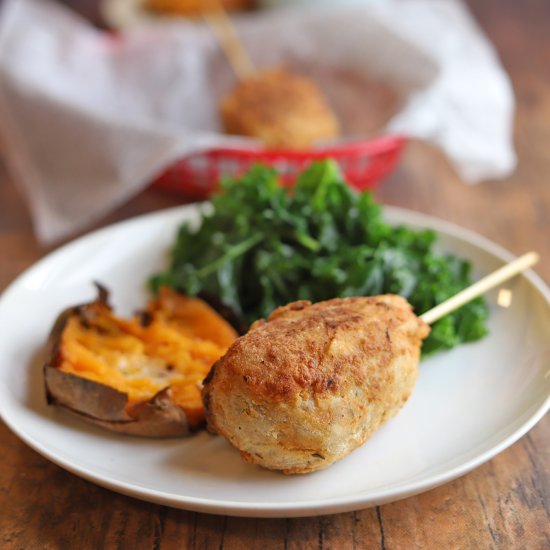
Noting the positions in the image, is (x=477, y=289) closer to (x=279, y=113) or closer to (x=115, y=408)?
(x=115, y=408)

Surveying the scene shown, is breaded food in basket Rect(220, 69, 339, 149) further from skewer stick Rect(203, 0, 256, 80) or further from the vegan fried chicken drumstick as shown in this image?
the vegan fried chicken drumstick

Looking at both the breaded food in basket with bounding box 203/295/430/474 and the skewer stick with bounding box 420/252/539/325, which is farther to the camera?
the skewer stick with bounding box 420/252/539/325

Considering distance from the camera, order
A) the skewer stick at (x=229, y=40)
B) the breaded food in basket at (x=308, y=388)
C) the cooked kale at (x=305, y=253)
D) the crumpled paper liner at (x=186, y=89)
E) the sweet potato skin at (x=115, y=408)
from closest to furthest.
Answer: the breaded food in basket at (x=308, y=388)
the sweet potato skin at (x=115, y=408)
the cooked kale at (x=305, y=253)
the crumpled paper liner at (x=186, y=89)
the skewer stick at (x=229, y=40)

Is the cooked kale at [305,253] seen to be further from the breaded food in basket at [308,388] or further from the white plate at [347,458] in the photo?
the breaded food in basket at [308,388]

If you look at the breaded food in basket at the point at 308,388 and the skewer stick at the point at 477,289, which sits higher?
the breaded food in basket at the point at 308,388

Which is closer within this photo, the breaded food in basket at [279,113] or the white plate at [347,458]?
the white plate at [347,458]

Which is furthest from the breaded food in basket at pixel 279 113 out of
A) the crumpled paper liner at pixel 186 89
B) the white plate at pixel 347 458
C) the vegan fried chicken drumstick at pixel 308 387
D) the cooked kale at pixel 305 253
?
the vegan fried chicken drumstick at pixel 308 387

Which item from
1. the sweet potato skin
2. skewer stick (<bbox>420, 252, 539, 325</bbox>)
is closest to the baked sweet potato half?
the sweet potato skin
